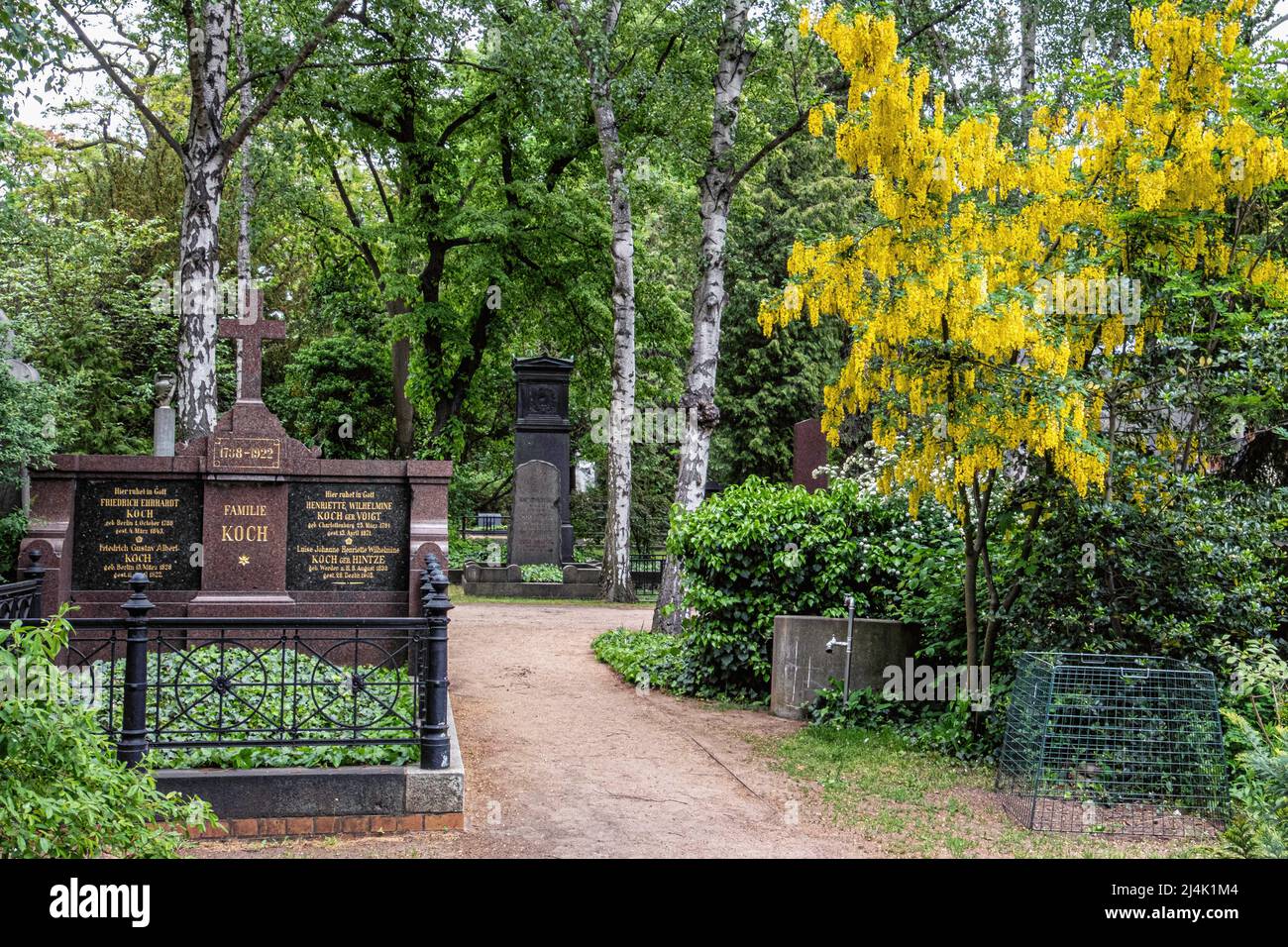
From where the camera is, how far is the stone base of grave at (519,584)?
23297 millimetres

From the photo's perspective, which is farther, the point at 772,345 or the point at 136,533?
the point at 772,345

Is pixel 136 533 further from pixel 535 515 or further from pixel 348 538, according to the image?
pixel 535 515

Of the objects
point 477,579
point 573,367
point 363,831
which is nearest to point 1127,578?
point 363,831

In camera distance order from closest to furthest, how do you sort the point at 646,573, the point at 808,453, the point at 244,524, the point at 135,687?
the point at 135,687 < the point at 244,524 < the point at 808,453 < the point at 646,573

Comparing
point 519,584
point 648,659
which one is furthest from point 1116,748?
point 519,584

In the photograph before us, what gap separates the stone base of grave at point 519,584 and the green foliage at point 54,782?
18670mm

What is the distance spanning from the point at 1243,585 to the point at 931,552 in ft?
9.62

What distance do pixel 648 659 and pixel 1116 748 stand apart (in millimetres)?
6147

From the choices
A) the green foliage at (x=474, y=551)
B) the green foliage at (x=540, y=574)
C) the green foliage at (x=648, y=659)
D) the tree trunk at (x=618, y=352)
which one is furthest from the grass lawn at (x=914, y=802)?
the green foliage at (x=474, y=551)

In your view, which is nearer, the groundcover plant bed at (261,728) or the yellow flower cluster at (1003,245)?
the groundcover plant bed at (261,728)

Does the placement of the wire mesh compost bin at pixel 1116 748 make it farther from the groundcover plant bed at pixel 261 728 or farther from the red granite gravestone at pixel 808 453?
the red granite gravestone at pixel 808 453

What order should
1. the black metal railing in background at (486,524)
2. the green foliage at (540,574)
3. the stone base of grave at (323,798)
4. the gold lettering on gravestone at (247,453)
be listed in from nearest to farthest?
the stone base of grave at (323,798)
the gold lettering on gravestone at (247,453)
the green foliage at (540,574)
the black metal railing in background at (486,524)

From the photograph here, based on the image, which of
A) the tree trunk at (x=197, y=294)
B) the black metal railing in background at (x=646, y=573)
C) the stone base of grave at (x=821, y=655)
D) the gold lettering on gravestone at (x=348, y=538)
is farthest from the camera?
the black metal railing in background at (x=646, y=573)

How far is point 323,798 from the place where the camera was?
646 centimetres
